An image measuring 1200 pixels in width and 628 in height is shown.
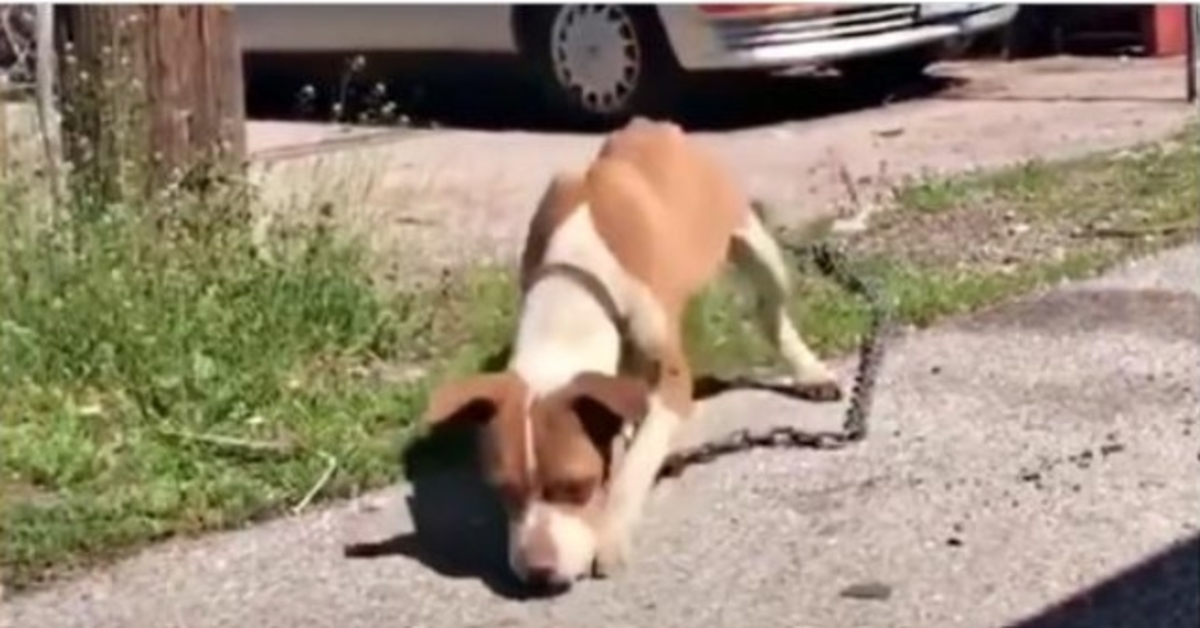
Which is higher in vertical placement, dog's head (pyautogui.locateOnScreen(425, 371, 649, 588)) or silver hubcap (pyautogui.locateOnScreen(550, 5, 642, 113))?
dog's head (pyautogui.locateOnScreen(425, 371, 649, 588))

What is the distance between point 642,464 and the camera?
18.8 feet

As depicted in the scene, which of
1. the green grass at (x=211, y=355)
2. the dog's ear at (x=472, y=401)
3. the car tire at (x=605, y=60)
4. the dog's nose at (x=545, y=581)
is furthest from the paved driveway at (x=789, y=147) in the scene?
the dog's nose at (x=545, y=581)

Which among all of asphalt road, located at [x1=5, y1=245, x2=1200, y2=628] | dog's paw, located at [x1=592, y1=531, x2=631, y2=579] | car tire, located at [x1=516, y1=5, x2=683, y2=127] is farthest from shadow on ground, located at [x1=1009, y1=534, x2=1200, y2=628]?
car tire, located at [x1=516, y1=5, x2=683, y2=127]

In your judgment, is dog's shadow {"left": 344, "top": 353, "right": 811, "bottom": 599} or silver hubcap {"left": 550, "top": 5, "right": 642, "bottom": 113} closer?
dog's shadow {"left": 344, "top": 353, "right": 811, "bottom": 599}

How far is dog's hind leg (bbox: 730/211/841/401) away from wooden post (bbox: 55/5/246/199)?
1466mm

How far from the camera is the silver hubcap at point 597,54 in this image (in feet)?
40.2

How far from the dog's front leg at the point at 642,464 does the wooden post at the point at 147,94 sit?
1.73m

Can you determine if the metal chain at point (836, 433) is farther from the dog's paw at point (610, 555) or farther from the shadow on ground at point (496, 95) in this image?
the shadow on ground at point (496, 95)

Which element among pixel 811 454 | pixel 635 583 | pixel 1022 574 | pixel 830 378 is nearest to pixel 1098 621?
pixel 1022 574

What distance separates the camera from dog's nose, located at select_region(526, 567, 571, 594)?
5.25 m

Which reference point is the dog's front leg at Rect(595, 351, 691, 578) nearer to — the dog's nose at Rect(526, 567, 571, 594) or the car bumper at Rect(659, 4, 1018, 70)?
the dog's nose at Rect(526, 567, 571, 594)

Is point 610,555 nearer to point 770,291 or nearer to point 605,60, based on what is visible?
point 770,291

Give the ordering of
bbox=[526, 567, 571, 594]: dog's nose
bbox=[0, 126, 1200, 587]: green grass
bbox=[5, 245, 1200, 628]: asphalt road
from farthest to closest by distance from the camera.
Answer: bbox=[0, 126, 1200, 587]: green grass < bbox=[526, 567, 571, 594]: dog's nose < bbox=[5, 245, 1200, 628]: asphalt road

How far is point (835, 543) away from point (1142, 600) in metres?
0.67
